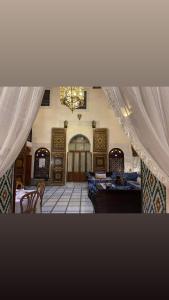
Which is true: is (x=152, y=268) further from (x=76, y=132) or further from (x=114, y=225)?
(x=76, y=132)

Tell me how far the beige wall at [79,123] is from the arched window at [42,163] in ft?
0.81

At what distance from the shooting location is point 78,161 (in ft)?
38.3

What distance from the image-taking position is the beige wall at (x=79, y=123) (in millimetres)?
11469

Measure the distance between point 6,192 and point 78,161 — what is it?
29.3ft

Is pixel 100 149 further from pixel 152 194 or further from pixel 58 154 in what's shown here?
pixel 152 194

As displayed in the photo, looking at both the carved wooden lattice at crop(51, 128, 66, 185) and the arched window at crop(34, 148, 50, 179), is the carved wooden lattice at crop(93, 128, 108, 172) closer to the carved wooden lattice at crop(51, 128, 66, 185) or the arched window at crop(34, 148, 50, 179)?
the carved wooden lattice at crop(51, 128, 66, 185)

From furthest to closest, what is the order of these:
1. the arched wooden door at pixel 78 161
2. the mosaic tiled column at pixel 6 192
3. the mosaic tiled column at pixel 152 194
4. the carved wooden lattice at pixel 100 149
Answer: the arched wooden door at pixel 78 161
the carved wooden lattice at pixel 100 149
the mosaic tiled column at pixel 6 192
the mosaic tiled column at pixel 152 194

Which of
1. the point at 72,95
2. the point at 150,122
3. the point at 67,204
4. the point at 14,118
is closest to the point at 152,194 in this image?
the point at 150,122

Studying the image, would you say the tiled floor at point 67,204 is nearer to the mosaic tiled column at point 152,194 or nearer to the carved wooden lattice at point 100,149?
the mosaic tiled column at point 152,194

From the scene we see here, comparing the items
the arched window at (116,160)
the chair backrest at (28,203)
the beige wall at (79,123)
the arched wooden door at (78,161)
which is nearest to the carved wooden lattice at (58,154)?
the beige wall at (79,123)

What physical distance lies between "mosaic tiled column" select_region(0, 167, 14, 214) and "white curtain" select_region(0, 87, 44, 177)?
0.99 m

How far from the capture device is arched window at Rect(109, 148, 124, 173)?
1138 cm

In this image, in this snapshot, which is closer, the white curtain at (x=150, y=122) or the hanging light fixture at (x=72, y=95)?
the white curtain at (x=150, y=122)
